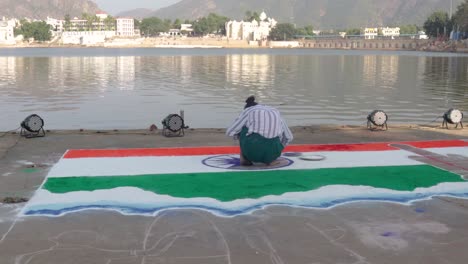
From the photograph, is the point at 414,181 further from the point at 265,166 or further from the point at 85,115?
the point at 85,115

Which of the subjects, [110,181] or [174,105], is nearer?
[110,181]

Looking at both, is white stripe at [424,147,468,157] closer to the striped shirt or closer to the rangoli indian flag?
the rangoli indian flag

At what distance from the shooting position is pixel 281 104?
34.0 metres

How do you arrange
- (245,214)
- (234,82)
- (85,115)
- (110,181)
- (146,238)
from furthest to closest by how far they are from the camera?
1. (234,82)
2. (85,115)
3. (110,181)
4. (245,214)
5. (146,238)

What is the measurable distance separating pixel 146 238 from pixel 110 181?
3.38 m

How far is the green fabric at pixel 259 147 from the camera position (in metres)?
11.0

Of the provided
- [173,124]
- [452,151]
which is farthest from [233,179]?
[452,151]

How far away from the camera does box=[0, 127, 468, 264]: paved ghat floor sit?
663 centimetres

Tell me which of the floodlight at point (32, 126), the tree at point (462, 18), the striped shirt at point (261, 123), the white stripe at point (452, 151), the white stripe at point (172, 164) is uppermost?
the tree at point (462, 18)

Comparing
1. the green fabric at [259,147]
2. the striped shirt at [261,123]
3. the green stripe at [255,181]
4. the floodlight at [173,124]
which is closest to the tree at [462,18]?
the floodlight at [173,124]

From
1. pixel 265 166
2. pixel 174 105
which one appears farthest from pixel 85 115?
pixel 265 166

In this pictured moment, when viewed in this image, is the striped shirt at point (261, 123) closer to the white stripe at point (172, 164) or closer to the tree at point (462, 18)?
the white stripe at point (172, 164)

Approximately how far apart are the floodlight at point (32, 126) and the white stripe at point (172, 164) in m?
3.57

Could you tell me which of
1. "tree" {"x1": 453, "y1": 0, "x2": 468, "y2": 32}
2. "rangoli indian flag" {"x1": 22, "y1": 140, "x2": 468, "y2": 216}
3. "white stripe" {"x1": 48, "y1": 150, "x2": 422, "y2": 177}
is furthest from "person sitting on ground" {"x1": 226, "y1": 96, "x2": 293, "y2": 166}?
"tree" {"x1": 453, "y1": 0, "x2": 468, "y2": 32}
